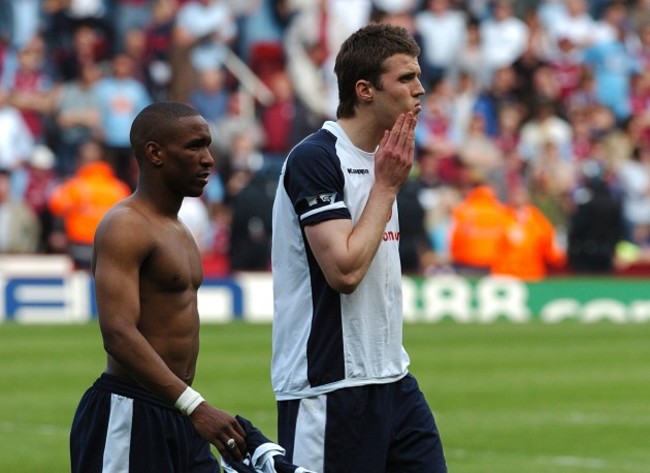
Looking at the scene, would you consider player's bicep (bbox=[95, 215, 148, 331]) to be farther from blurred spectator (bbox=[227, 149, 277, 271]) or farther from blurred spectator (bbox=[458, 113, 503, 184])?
blurred spectator (bbox=[458, 113, 503, 184])

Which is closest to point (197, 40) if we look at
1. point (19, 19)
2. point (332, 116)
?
point (332, 116)

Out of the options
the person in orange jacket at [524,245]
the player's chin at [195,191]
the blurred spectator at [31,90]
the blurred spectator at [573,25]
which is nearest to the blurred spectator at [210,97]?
the blurred spectator at [31,90]

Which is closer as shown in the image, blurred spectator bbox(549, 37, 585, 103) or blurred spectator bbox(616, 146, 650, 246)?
blurred spectator bbox(616, 146, 650, 246)

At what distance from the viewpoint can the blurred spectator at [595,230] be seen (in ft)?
70.9

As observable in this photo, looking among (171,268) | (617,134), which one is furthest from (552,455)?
(617,134)

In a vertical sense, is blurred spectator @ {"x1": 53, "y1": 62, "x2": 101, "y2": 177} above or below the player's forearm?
above

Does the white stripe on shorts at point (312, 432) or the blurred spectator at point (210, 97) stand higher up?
the blurred spectator at point (210, 97)

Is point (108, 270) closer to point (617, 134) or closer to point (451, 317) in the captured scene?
point (451, 317)

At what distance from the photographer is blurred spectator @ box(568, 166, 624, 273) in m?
21.6

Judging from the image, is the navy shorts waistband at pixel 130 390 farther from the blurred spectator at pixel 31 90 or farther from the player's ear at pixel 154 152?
the blurred spectator at pixel 31 90

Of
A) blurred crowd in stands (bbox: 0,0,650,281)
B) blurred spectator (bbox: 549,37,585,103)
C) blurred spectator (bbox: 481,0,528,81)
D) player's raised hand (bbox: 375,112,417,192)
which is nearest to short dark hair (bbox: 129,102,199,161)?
player's raised hand (bbox: 375,112,417,192)

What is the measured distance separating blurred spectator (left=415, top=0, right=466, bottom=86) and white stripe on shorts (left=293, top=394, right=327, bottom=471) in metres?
18.8

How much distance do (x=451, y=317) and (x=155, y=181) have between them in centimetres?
1550

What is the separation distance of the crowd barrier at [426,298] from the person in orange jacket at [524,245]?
0.39 m
